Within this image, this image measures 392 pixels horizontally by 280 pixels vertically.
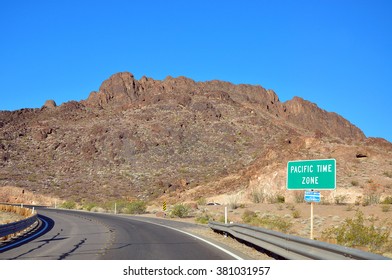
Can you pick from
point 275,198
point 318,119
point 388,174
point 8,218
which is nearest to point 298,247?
point 8,218

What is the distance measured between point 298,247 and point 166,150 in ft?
229

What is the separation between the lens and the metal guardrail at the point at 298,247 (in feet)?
26.2

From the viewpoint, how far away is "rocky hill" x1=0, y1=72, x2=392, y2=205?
172ft

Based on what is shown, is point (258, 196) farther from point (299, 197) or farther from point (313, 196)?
point (313, 196)

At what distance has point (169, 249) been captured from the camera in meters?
13.9

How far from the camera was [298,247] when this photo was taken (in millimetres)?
10102

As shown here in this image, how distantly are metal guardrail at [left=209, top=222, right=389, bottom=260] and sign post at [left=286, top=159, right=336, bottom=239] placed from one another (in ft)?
4.08

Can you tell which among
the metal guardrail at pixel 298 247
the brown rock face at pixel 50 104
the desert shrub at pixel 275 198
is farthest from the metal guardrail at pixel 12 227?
the brown rock face at pixel 50 104
